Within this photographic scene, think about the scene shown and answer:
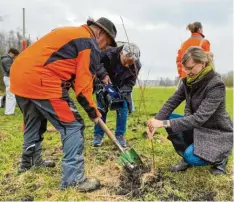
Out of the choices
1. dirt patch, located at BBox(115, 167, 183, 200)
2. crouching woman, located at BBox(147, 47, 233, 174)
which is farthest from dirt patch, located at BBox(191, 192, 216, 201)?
crouching woman, located at BBox(147, 47, 233, 174)

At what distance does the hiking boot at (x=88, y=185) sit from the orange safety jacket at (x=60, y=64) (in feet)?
2.58

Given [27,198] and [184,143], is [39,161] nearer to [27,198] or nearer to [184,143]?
[27,198]

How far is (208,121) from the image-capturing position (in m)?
3.86

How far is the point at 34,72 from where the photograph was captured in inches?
132

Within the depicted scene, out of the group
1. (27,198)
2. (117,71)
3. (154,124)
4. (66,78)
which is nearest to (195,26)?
(117,71)

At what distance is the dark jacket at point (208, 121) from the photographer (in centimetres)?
370

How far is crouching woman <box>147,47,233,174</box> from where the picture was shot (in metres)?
3.71

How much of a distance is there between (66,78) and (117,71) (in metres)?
1.85

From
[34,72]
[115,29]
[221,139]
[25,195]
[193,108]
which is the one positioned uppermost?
[115,29]

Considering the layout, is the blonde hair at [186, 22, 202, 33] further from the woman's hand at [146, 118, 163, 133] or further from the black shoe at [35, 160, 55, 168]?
the black shoe at [35, 160, 55, 168]

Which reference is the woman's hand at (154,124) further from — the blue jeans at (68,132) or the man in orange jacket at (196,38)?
the man in orange jacket at (196,38)

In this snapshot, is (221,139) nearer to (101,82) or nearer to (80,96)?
(80,96)

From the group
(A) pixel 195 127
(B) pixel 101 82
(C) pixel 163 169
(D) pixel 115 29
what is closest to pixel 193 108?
(A) pixel 195 127

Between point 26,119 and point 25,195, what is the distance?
879 mm
